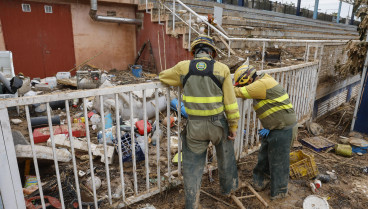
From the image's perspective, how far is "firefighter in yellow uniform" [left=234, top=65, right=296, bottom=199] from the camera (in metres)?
2.75

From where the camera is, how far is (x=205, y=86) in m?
2.27

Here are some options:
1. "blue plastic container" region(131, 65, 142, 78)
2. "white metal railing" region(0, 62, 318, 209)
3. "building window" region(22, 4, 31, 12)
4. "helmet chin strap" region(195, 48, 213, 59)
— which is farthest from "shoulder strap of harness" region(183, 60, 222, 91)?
"building window" region(22, 4, 31, 12)

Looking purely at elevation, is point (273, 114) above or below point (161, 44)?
below

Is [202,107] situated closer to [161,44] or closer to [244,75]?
[244,75]

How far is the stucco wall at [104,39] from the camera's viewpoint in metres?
9.43

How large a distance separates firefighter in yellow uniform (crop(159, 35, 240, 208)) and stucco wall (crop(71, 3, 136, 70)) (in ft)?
27.4

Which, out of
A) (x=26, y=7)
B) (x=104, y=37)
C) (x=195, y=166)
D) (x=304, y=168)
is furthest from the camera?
(x=104, y=37)

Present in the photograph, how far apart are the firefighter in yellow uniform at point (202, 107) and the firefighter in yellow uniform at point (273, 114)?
1.33 ft

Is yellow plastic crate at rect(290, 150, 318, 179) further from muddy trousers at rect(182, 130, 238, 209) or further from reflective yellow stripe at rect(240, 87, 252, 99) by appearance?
reflective yellow stripe at rect(240, 87, 252, 99)

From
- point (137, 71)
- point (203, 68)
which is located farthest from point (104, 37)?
point (203, 68)

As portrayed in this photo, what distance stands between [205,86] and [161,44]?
7.19 m

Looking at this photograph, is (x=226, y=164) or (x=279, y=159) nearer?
(x=226, y=164)

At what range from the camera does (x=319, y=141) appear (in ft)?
15.9

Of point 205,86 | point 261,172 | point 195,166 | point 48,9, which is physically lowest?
point 261,172
